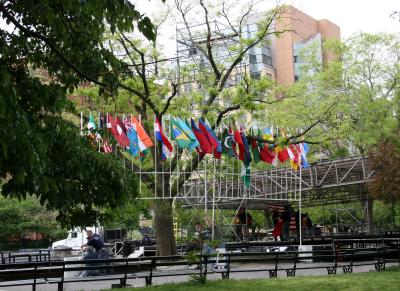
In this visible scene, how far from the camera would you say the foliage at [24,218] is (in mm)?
49438

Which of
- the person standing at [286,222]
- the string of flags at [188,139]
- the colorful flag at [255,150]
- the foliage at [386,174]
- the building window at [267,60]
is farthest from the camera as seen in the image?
the building window at [267,60]

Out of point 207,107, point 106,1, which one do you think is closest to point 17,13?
point 106,1

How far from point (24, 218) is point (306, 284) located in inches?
1584

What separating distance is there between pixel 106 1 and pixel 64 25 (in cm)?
162

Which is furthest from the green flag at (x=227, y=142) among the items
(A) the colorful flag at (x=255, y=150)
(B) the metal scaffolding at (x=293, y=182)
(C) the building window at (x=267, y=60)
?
(C) the building window at (x=267, y=60)

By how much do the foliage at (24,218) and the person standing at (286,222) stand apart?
24787mm

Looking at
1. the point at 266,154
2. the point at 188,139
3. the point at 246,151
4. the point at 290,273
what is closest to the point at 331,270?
the point at 290,273

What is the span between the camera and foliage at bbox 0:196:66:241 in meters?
49.4

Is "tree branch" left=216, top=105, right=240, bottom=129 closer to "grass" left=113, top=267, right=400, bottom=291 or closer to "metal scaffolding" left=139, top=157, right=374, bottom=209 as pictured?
"metal scaffolding" left=139, top=157, right=374, bottom=209

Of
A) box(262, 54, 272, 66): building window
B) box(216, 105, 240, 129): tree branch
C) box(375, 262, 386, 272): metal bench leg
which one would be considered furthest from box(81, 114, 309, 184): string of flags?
box(262, 54, 272, 66): building window

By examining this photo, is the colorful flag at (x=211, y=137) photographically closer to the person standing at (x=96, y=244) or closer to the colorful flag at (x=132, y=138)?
the colorful flag at (x=132, y=138)

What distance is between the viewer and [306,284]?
14.0 metres

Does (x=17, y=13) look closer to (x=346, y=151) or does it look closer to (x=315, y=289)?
(x=315, y=289)

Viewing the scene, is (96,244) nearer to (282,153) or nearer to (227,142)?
(227,142)
